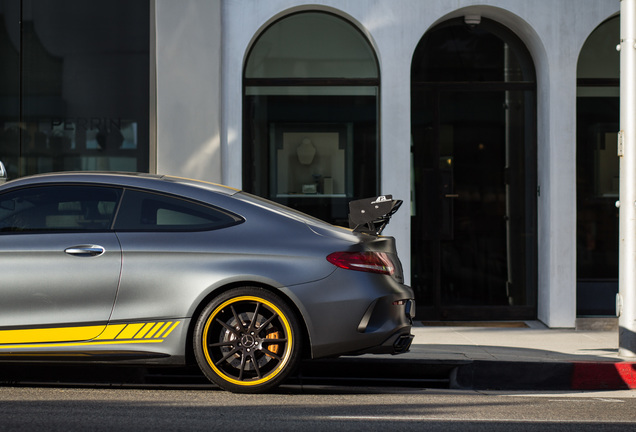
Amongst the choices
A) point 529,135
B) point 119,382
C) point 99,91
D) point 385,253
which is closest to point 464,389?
point 385,253

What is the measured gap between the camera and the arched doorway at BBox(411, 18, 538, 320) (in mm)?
10430

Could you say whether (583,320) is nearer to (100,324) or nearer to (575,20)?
(575,20)

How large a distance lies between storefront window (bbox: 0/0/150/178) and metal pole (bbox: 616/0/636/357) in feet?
18.0

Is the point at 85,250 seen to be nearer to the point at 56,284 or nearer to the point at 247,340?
the point at 56,284

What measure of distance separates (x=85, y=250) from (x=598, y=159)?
711cm

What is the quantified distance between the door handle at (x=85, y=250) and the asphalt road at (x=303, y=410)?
93 centimetres

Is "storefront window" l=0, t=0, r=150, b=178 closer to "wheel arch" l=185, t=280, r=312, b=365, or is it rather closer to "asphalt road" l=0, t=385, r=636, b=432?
"asphalt road" l=0, t=385, r=636, b=432

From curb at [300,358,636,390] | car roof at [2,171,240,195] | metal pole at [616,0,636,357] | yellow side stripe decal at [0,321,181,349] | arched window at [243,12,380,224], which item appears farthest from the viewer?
arched window at [243,12,380,224]

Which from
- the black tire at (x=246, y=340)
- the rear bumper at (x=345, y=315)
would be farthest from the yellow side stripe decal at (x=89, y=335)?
the rear bumper at (x=345, y=315)

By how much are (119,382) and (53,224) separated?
1379 millimetres

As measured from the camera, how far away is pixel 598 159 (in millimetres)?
10586

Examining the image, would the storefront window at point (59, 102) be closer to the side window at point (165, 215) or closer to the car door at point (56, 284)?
the side window at point (165, 215)

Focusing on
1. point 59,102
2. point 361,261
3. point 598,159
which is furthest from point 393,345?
point 59,102

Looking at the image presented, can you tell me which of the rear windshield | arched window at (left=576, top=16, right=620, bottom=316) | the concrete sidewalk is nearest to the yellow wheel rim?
the rear windshield
